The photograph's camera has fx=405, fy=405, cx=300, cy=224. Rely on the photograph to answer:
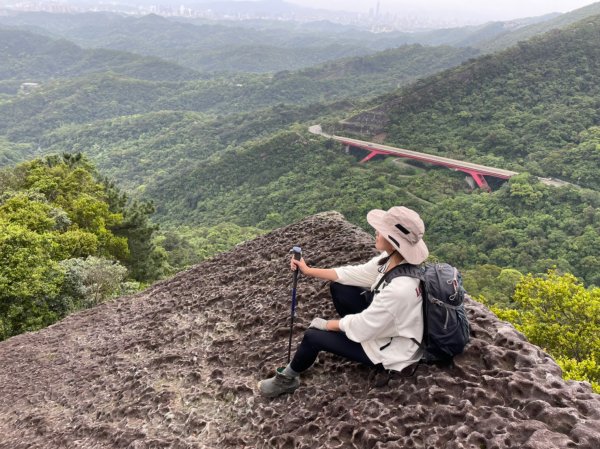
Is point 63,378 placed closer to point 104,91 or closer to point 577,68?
point 577,68

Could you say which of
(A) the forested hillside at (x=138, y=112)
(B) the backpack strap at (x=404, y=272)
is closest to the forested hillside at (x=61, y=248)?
(B) the backpack strap at (x=404, y=272)

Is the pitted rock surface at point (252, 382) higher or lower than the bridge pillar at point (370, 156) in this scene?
higher

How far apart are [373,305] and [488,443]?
1.45m

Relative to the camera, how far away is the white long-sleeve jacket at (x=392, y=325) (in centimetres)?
374

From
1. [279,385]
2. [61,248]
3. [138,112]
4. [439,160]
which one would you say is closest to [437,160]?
[439,160]

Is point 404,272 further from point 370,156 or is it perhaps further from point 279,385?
point 370,156

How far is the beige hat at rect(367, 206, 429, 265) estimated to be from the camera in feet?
12.7

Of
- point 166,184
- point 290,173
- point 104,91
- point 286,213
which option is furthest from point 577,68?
point 104,91

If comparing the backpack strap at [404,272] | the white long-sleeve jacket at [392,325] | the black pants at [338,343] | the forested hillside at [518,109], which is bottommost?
the forested hillside at [518,109]

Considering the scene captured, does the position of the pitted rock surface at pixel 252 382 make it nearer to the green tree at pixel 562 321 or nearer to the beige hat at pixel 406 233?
the beige hat at pixel 406 233

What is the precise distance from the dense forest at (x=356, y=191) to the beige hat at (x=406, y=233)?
7629 mm

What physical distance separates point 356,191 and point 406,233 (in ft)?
208

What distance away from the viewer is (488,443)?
3371mm

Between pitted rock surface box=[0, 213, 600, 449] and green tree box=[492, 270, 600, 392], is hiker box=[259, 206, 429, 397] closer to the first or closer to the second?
pitted rock surface box=[0, 213, 600, 449]
